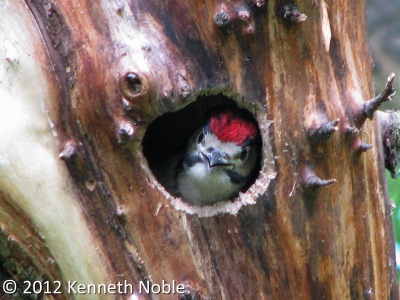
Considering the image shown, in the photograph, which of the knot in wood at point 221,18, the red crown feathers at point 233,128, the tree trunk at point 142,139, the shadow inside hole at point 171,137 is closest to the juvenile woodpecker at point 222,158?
the red crown feathers at point 233,128

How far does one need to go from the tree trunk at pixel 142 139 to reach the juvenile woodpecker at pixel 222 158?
0.66 m

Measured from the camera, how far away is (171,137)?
5426 mm

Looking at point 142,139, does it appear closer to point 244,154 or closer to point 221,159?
point 221,159

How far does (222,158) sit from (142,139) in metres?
0.79

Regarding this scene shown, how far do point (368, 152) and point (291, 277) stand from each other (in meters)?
0.99

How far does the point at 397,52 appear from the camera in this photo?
9.28m

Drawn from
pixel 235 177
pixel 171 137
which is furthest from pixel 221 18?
pixel 171 137

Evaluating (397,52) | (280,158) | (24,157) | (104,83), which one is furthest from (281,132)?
(397,52)

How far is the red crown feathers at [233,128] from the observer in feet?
14.1

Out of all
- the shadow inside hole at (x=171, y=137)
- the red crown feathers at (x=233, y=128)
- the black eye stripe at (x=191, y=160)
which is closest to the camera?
the red crown feathers at (x=233, y=128)

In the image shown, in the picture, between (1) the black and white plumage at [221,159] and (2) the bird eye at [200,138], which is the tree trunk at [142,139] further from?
(2) the bird eye at [200,138]

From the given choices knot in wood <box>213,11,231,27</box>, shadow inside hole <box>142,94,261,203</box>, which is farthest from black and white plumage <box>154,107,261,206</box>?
knot in wood <box>213,11,231,27</box>

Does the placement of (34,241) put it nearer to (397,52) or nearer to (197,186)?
(197,186)

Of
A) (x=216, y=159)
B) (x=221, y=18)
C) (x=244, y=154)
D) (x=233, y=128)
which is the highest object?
(x=221, y=18)
